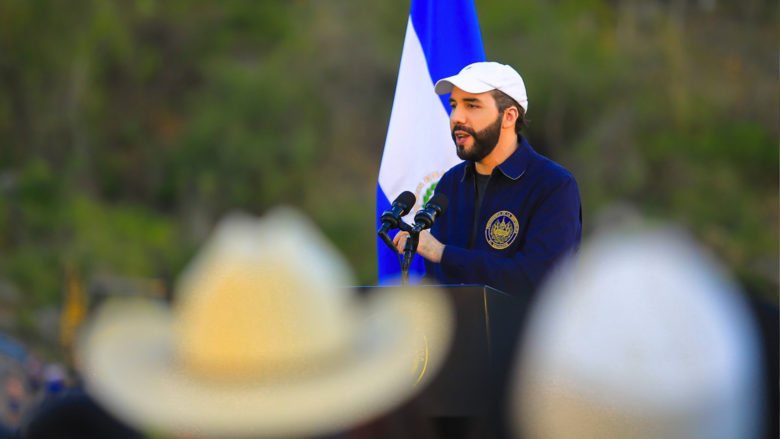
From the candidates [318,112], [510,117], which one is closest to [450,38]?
[510,117]

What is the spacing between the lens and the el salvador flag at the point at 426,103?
12.1ft

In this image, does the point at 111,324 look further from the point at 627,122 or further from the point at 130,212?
the point at 627,122

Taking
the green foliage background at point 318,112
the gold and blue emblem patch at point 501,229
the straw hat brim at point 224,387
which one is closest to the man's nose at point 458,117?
the gold and blue emblem patch at point 501,229

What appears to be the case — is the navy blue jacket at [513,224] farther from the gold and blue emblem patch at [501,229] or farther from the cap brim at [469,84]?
the cap brim at [469,84]

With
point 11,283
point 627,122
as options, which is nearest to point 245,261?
point 11,283

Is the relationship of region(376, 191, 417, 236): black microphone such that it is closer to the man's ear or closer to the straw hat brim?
the man's ear

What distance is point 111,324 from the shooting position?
1.22m

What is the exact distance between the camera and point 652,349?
1.08m

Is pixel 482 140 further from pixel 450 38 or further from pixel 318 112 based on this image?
pixel 318 112

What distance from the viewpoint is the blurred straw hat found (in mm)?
1070

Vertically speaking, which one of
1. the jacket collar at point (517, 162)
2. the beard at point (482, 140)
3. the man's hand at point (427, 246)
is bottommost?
the man's hand at point (427, 246)

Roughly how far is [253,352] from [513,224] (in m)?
1.61

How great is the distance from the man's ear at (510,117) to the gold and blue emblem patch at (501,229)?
26cm

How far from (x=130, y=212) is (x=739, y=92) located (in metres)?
14.8
